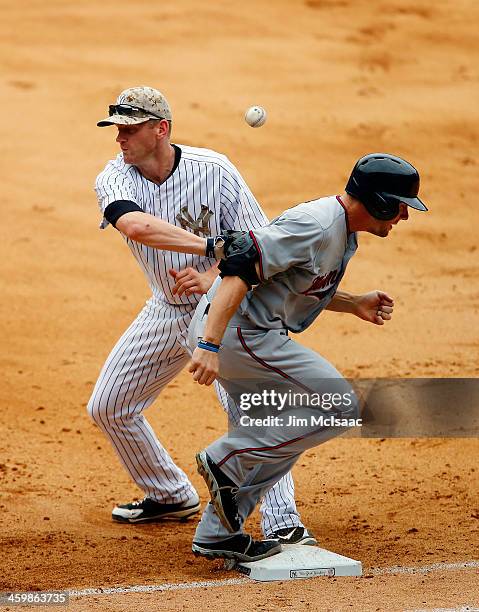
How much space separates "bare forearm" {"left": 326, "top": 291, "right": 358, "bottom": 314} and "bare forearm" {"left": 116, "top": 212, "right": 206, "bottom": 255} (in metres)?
0.67

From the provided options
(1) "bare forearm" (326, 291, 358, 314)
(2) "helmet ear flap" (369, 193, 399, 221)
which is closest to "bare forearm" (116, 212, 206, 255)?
(1) "bare forearm" (326, 291, 358, 314)

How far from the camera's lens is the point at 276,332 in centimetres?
493

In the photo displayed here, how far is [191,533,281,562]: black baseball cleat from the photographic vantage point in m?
5.09

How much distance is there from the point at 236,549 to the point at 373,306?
1.23 m

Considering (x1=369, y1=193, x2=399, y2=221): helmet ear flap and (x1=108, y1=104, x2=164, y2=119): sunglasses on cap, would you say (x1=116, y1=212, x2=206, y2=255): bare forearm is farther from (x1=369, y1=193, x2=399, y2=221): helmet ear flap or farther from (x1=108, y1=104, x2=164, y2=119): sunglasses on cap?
(x1=369, y1=193, x2=399, y2=221): helmet ear flap

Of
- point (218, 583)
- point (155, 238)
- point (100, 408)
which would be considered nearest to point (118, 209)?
point (155, 238)

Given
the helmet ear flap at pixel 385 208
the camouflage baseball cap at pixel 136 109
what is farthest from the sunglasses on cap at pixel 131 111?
the helmet ear flap at pixel 385 208

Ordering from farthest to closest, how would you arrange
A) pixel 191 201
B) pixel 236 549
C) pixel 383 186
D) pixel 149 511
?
1. pixel 149 511
2. pixel 191 201
3. pixel 236 549
4. pixel 383 186

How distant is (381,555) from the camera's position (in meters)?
5.40

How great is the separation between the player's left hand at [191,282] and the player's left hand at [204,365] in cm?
61

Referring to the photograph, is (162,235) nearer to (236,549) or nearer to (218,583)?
(236,549)

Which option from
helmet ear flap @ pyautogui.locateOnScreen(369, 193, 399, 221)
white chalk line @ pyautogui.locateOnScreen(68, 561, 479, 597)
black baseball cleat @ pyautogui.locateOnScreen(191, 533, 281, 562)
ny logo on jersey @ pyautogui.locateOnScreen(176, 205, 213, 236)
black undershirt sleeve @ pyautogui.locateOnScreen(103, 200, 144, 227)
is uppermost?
helmet ear flap @ pyautogui.locateOnScreen(369, 193, 399, 221)

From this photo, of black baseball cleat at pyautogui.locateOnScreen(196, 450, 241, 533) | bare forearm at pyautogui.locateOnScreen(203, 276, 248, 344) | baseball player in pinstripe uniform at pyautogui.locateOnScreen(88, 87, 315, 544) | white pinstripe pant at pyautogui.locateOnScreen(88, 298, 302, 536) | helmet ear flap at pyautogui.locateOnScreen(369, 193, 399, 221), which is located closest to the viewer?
bare forearm at pyautogui.locateOnScreen(203, 276, 248, 344)

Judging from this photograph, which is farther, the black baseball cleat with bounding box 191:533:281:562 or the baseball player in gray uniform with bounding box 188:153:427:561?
the black baseball cleat with bounding box 191:533:281:562
